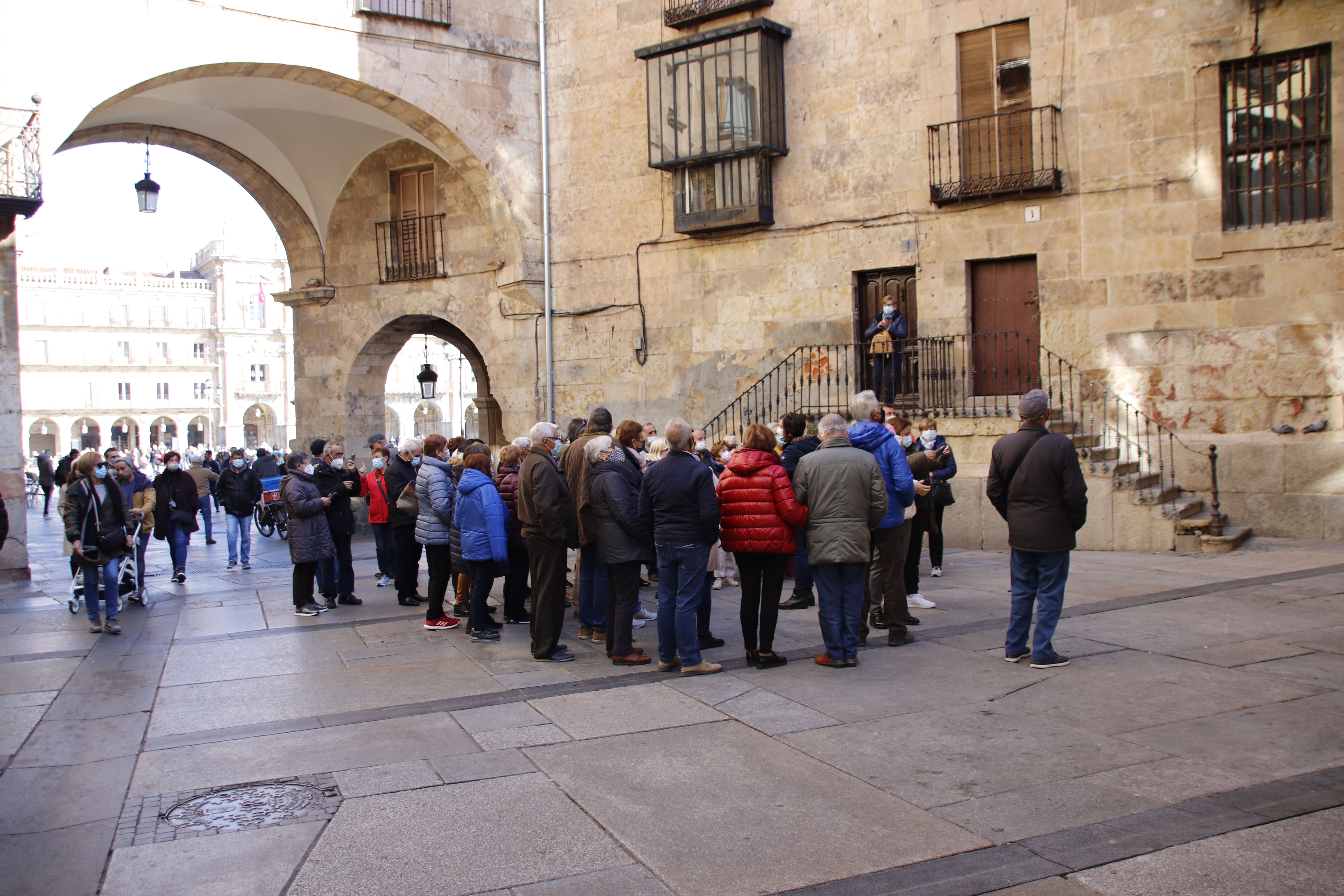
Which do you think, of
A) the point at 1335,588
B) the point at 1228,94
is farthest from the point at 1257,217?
the point at 1335,588

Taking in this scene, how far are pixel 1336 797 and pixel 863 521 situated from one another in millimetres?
2873

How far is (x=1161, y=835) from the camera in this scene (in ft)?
12.6

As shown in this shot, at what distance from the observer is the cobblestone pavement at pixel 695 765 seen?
12.1ft

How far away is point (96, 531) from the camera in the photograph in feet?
27.5

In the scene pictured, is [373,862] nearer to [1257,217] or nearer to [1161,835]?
[1161,835]

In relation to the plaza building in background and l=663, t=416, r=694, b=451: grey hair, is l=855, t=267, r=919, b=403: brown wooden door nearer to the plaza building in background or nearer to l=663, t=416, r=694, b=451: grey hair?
l=663, t=416, r=694, b=451: grey hair

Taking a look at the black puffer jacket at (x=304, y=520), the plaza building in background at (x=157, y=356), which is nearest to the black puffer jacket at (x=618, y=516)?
the black puffer jacket at (x=304, y=520)

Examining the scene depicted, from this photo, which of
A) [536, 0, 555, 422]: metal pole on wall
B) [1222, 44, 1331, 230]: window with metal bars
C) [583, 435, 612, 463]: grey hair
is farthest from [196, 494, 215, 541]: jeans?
[1222, 44, 1331, 230]: window with metal bars

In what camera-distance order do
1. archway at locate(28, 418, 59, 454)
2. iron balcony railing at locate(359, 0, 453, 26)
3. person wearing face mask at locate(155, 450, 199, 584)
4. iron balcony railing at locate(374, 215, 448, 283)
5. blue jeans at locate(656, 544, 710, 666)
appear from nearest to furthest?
1. blue jeans at locate(656, 544, 710, 666)
2. person wearing face mask at locate(155, 450, 199, 584)
3. iron balcony railing at locate(359, 0, 453, 26)
4. iron balcony railing at locate(374, 215, 448, 283)
5. archway at locate(28, 418, 59, 454)

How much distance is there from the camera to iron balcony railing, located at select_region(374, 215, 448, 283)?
17328mm

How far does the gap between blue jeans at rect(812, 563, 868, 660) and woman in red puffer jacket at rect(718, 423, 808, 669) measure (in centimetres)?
27

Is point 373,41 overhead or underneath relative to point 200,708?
overhead

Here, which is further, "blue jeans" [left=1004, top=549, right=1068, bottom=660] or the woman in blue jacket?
the woman in blue jacket

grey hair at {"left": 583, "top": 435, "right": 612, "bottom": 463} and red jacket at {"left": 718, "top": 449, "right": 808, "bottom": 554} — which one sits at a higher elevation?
grey hair at {"left": 583, "top": 435, "right": 612, "bottom": 463}
